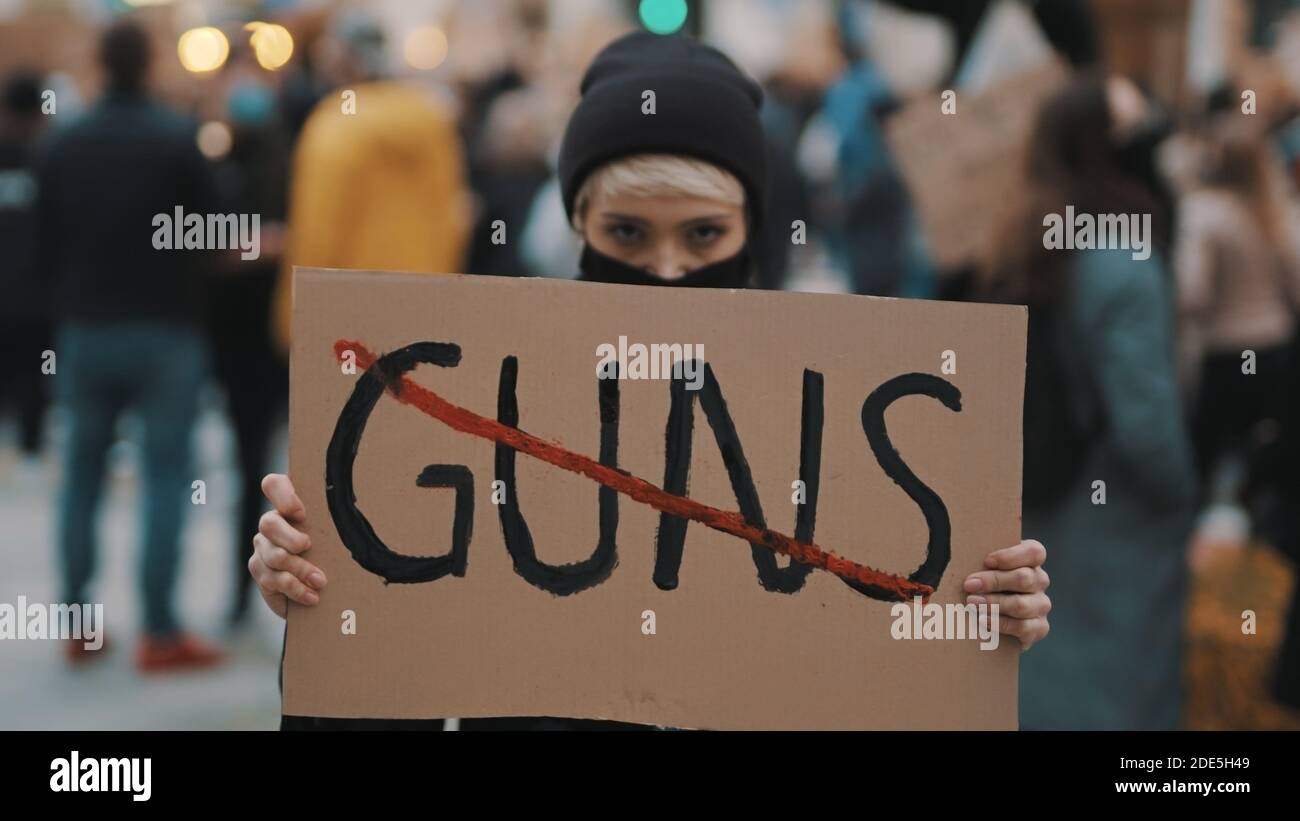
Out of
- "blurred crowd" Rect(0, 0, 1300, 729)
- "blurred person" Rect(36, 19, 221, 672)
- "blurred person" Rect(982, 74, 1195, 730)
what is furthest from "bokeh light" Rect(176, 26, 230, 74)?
"blurred person" Rect(982, 74, 1195, 730)

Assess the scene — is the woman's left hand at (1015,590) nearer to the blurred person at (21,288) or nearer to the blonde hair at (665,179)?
the blonde hair at (665,179)

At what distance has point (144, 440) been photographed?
5.34 metres

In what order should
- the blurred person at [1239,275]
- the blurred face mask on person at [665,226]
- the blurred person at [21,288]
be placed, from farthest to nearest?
the blurred person at [21,288], the blurred person at [1239,275], the blurred face mask on person at [665,226]

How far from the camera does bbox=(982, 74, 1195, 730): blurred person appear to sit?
3.48 m

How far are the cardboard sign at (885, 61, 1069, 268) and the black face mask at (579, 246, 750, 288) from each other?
6.31 feet

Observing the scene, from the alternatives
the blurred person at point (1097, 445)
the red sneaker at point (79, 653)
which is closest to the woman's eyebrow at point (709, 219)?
the blurred person at point (1097, 445)

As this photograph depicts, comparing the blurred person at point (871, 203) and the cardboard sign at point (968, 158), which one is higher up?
the blurred person at point (871, 203)

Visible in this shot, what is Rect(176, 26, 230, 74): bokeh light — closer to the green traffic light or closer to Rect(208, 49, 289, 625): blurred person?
Rect(208, 49, 289, 625): blurred person

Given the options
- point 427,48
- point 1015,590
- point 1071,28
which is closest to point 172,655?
point 1071,28

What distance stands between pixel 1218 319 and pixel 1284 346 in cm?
32

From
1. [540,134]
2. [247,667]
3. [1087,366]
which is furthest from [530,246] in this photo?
[1087,366]

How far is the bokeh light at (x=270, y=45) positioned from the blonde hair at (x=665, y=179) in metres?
4.53

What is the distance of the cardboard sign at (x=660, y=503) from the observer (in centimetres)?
187

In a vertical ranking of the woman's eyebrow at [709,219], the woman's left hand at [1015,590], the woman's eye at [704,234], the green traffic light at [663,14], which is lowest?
the woman's left hand at [1015,590]
